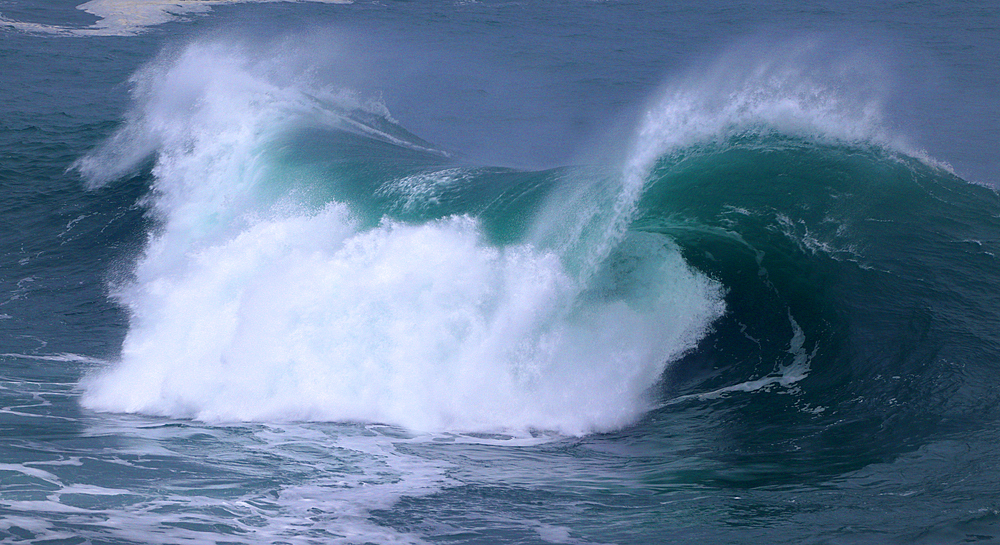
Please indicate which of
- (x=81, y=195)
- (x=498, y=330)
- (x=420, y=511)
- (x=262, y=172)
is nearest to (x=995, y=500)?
(x=420, y=511)

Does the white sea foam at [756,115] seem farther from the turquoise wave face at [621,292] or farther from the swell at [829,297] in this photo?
the swell at [829,297]

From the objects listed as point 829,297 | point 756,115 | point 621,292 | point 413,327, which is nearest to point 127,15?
point 413,327

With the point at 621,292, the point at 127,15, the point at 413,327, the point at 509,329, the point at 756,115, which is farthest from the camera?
the point at 127,15

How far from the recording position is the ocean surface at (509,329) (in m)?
7.28

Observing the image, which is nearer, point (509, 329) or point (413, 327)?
point (509, 329)

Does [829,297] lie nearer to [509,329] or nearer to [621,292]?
→ [621,292]

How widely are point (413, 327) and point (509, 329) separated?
50.4 inches

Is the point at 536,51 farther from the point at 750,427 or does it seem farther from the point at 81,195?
the point at 750,427

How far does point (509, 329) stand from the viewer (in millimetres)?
10641

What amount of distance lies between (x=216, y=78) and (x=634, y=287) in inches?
545

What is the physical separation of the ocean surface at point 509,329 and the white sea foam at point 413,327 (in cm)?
4

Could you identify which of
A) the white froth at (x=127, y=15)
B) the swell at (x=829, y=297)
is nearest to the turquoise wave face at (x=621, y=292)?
→ the swell at (x=829, y=297)

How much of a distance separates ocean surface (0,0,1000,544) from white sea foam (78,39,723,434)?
1.6 inches

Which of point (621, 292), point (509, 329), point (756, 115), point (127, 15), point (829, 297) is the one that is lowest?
point (509, 329)
